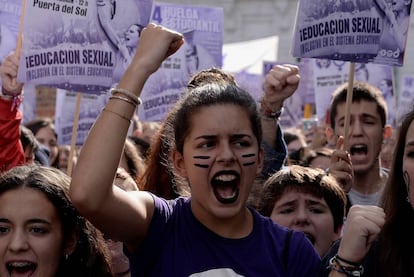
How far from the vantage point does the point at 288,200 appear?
3947 millimetres

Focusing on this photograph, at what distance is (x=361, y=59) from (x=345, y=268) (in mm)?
2395

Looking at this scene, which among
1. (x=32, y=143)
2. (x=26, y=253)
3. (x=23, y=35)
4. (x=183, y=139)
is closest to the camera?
(x=183, y=139)

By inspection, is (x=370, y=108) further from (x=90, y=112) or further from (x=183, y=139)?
(x=90, y=112)

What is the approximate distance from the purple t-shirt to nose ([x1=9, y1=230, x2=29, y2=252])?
51 centimetres

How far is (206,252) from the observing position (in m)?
2.73

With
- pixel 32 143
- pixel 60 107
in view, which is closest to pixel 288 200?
pixel 32 143

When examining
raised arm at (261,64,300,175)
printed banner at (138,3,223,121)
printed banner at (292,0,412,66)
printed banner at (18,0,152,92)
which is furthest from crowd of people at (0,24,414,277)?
printed banner at (138,3,223,121)

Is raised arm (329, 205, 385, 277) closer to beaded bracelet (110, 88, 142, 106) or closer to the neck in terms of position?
beaded bracelet (110, 88, 142, 106)

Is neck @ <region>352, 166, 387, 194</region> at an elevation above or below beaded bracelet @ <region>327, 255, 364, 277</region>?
below

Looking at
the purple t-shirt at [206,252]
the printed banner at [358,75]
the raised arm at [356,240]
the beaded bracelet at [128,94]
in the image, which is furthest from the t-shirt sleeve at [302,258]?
the printed banner at [358,75]

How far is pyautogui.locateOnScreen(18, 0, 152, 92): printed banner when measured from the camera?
521 cm

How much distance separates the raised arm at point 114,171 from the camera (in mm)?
2588

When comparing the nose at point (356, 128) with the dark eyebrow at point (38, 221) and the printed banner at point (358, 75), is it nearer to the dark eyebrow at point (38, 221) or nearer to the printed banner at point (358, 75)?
the dark eyebrow at point (38, 221)

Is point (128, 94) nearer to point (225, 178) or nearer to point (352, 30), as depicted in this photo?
point (225, 178)
